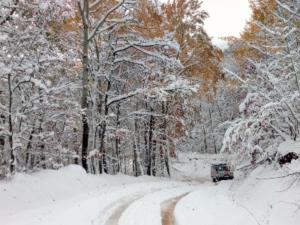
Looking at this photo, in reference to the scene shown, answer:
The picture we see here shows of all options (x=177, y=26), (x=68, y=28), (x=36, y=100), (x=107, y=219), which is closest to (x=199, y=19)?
(x=177, y=26)

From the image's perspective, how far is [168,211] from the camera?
1562cm

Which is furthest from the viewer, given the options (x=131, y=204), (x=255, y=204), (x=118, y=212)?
(x=131, y=204)

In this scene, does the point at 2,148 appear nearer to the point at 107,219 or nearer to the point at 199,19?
the point at 107,219

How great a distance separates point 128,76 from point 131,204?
17.6 metres

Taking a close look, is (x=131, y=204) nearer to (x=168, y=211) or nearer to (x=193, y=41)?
(x=168, y=211)

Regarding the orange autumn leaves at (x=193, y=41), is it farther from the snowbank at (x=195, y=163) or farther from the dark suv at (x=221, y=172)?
the snowbank at (x=195, y=163)

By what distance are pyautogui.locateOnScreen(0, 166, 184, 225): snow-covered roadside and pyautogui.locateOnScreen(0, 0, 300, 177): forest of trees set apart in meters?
1.13

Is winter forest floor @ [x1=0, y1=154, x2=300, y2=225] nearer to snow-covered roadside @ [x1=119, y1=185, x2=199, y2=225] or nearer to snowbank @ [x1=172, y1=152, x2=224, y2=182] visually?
snow-covered roadside @ [x1=119, y1=185, x2=199, y2=225]

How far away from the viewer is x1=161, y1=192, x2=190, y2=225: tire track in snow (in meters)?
13.4

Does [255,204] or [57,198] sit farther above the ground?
[57,198]

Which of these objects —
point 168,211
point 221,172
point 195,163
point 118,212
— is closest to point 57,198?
point 118,212

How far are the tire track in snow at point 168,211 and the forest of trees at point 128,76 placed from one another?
127 inches

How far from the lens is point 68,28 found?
24531 mm

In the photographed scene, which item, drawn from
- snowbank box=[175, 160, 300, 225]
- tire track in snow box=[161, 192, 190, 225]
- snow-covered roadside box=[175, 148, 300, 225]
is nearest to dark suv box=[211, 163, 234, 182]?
snow-covered roadside box=[175, 148, 300, 225]
